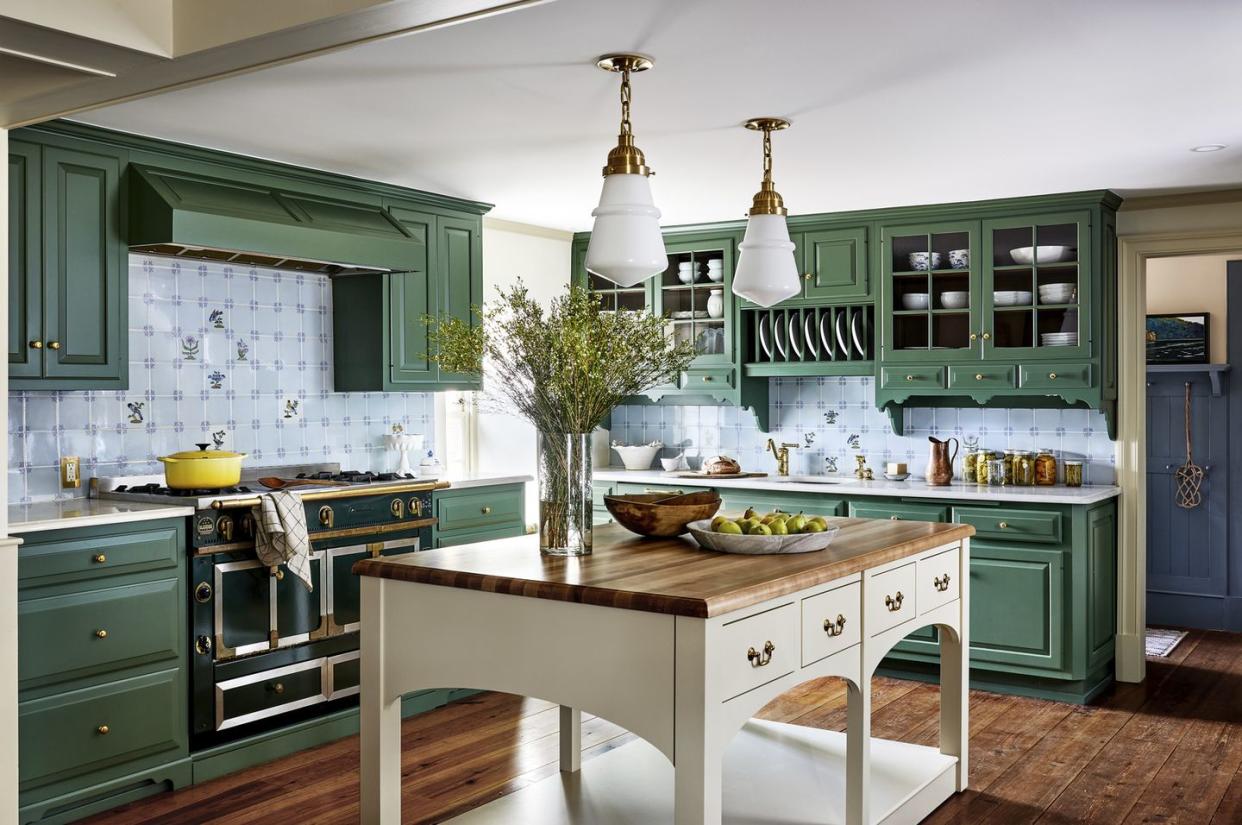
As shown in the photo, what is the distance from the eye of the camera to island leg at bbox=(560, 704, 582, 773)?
388cm

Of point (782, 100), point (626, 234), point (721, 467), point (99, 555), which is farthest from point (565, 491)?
point (721, 467)

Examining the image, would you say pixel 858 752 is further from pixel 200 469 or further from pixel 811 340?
pixel 811 340

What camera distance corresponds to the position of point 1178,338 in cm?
677

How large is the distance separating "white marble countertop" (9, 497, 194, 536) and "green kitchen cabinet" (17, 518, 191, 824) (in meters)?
0.03

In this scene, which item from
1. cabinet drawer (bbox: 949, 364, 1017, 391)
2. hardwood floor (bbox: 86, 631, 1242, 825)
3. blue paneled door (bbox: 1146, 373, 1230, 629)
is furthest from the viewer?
blue paneled door (bbox: 1146, 373, 1230, 629)

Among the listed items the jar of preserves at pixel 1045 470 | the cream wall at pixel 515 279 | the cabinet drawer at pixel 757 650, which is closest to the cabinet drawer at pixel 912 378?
the jar of preserves at pixel 1045 470

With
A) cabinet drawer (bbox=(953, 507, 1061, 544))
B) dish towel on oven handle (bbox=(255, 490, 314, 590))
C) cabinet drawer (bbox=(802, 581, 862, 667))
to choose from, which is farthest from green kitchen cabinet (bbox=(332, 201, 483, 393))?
cabinet drawer (bbox=(802, 581, 862, 667))

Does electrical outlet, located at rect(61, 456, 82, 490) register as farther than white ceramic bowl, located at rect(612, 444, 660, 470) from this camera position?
No

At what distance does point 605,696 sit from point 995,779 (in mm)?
2124

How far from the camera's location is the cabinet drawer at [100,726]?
11.8 ft

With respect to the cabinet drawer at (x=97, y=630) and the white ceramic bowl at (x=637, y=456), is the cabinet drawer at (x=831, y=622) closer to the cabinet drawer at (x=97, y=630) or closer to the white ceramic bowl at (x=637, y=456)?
the cabinet drawer at (x=97, y=630)

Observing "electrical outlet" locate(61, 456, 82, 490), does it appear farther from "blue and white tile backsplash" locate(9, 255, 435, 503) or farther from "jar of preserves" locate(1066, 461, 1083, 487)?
"jar of preserves" locate(1066, 461, 1083, 487)

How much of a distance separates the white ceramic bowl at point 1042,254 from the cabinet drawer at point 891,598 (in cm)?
253

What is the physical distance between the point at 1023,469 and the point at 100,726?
4.30 meters
